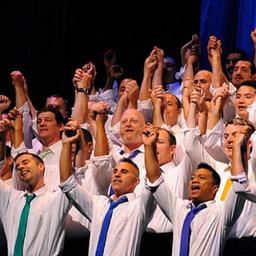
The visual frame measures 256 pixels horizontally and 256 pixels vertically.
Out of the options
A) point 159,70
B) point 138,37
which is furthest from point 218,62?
point 138,37

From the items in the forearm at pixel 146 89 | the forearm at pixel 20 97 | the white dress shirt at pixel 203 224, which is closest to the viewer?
the white dress shirt at pixel 203 224

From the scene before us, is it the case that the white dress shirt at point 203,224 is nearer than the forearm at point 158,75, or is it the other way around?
the white dress shirt at point 203,224

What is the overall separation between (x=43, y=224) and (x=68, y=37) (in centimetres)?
286

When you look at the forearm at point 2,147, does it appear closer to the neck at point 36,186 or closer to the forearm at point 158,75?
the neck at point 36,186

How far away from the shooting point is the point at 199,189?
22.3 feet

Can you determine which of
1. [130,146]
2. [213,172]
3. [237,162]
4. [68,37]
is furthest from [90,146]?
[68,37]

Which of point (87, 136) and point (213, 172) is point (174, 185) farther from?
point (87, 136)

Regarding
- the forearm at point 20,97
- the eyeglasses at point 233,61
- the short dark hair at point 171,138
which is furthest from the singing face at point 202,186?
the forearm at point 20,97

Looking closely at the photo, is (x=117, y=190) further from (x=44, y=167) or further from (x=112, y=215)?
(x=44, y=167)

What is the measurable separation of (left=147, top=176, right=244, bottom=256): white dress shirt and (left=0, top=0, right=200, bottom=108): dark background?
10.2ft

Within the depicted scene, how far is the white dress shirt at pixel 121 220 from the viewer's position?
7.03 m

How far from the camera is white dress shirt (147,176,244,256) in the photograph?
673 centimetres

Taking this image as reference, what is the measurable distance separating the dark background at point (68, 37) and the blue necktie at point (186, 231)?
3144 mm

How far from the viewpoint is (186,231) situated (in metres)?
6.76
